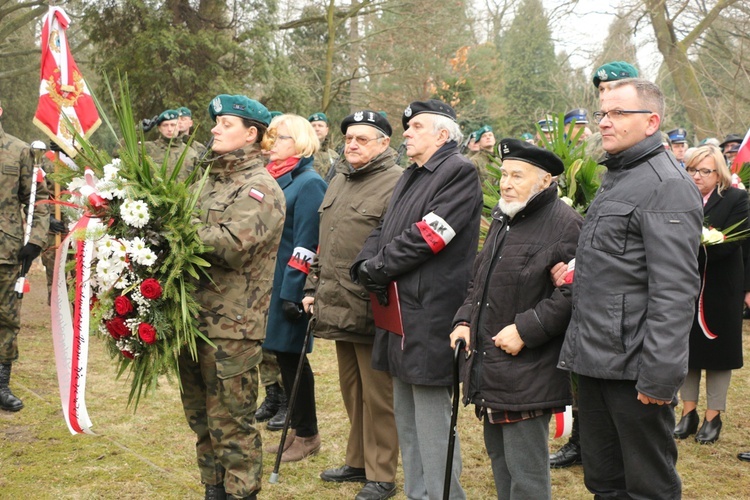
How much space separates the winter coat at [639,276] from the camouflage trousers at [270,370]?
3272mm

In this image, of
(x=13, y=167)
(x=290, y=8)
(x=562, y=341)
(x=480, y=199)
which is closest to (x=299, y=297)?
(x=480, y=199)

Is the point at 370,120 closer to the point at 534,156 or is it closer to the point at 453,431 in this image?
the point at 534,156

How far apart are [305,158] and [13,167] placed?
8.57 feet

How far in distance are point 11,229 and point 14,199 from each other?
0.87ft

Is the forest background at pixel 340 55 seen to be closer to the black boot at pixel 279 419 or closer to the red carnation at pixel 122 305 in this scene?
the black boot at pixel 279 419

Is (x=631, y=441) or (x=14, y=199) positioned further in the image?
(x=14, y=199)

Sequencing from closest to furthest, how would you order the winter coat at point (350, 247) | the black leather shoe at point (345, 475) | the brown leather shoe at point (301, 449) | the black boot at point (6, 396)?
the winter coat at point (350, 247)
the black leather shoe at point (345, 475)
the brown leather shoe at point (301, 449)
the black boot at point (6, 396)

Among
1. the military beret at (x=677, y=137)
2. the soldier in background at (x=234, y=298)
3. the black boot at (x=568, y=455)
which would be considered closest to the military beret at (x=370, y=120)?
the soldier in background at (x=234, y=298)

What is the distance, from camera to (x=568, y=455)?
480 centimetres

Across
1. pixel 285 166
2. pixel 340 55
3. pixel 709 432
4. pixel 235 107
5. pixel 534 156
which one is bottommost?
pixel 709 432

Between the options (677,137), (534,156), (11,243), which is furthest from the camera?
(677,137)

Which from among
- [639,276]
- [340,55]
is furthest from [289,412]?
[340,55]

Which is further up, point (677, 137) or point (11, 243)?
point (677, 137)

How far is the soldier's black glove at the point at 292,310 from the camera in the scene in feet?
15.7
